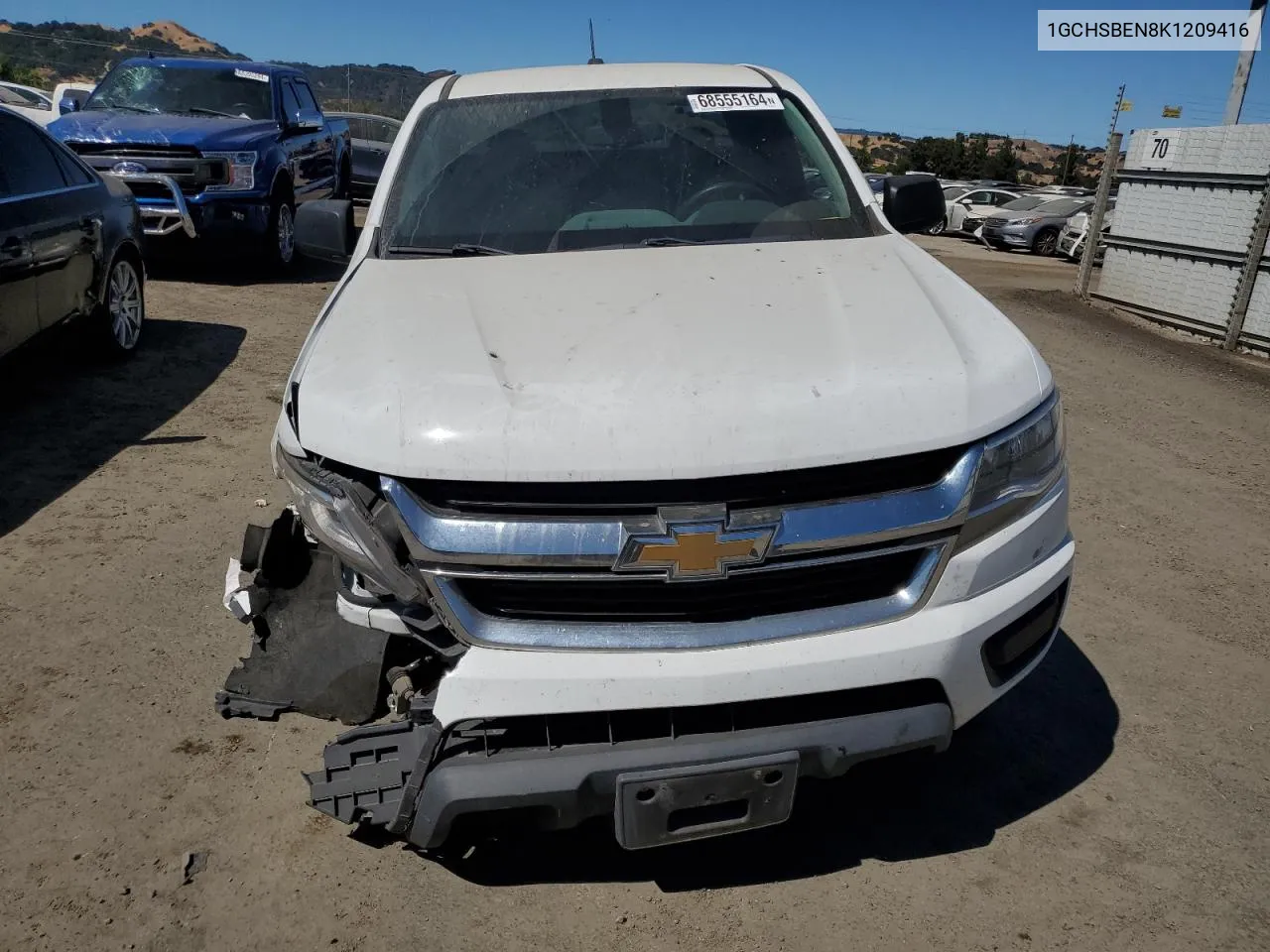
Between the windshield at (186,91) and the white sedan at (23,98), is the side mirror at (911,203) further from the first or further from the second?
the white sedan at (23,98)

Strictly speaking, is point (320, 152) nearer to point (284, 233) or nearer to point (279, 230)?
point (284, 233)

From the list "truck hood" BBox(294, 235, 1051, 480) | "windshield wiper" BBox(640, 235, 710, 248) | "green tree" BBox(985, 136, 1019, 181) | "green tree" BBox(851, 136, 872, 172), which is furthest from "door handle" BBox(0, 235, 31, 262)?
"green tree" BBox(985, 136, 1019, 181)

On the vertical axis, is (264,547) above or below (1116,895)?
above

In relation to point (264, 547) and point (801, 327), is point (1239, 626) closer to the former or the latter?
point (801, 327)

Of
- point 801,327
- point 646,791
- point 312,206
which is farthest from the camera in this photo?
point 312,206

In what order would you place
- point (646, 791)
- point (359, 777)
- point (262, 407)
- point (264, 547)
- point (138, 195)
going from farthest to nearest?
point (138, 195), point (262, 407), point (264, 547), point (359, 777), point (646, 791)

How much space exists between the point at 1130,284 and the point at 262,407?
9640 millimetres

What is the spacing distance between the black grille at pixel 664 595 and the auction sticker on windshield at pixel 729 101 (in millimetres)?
2226

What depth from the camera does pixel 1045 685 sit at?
3.51m

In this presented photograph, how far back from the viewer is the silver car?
859 inches

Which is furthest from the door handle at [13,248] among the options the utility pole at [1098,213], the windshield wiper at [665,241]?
the utility pole at [1098,213]

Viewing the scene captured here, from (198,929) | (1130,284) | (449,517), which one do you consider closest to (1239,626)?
(449,517)

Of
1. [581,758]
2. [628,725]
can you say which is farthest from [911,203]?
[581,758]

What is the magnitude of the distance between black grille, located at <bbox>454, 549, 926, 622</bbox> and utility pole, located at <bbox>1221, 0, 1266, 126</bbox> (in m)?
23.0
